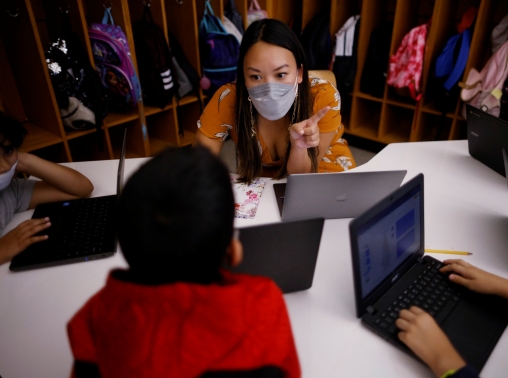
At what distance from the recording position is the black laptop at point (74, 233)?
1023 mm

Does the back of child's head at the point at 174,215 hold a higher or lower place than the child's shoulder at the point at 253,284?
higher

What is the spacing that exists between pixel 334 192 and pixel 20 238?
0.87 meters

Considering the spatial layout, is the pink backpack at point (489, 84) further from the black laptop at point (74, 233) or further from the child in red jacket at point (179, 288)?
the child in red jacket at point (179, 288)

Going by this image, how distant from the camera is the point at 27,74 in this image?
2.27 metres

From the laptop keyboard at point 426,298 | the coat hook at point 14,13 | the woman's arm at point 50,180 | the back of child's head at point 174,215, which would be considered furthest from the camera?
the coat hook at point 14,13

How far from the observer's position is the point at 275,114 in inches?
58.2

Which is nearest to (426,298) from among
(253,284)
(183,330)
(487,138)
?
(253,284)

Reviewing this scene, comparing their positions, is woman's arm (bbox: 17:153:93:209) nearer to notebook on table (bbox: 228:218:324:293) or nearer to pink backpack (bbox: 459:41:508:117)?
notebook on table (bbox: 228:218:324:293)

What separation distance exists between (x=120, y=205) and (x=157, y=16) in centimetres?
255

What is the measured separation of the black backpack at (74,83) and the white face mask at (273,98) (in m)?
1.29

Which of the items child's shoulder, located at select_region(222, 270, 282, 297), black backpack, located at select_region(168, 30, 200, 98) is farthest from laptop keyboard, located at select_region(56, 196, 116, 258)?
black backpack, located at select_region(168, 30, 200, 98)

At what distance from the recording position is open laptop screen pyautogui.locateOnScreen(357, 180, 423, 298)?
78 cm

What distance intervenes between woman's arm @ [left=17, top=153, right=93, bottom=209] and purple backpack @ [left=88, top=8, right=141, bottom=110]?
133 cm

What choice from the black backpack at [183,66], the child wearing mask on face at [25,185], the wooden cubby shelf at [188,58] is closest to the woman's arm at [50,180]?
the child wearing mask on face at [25,185]
